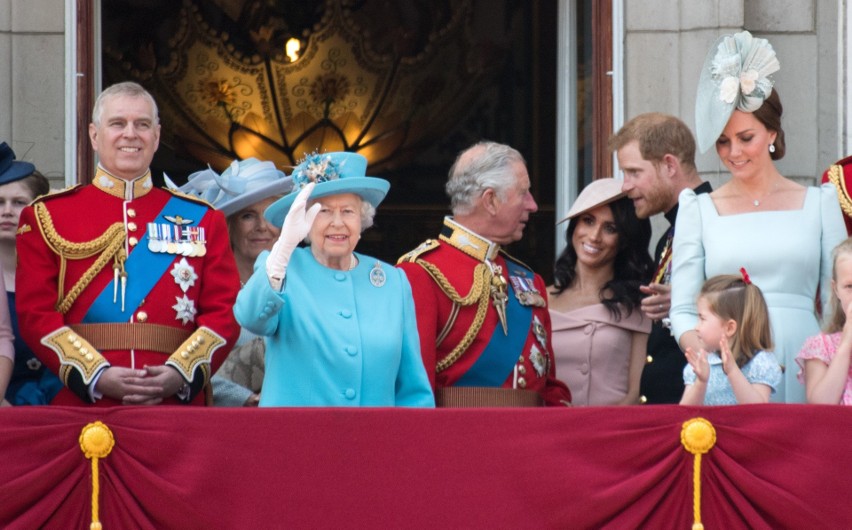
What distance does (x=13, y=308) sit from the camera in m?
5.50

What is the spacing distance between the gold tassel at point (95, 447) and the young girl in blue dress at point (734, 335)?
4.97 ft

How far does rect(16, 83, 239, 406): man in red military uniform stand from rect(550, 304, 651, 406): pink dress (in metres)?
1.23

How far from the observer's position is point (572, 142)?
7.34m

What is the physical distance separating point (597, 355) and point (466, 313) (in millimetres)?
604

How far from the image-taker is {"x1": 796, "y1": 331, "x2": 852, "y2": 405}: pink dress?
484cm

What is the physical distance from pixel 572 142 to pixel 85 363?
2.85 metres

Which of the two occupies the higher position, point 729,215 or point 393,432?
point 729,215

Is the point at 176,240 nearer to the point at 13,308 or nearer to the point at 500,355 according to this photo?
the point at 13,308

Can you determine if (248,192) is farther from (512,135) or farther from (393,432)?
(512,135)

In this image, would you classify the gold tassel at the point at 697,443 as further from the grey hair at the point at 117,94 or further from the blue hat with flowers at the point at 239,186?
the blue hat with flowers at the point at 239,186

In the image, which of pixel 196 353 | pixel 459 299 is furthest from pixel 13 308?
pixel 459 299

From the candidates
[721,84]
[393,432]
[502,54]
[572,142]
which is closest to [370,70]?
[502,54]

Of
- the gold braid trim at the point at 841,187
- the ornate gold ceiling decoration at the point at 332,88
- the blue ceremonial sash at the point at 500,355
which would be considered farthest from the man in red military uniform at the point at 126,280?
the ornate gold ceiling decoration at the point at 332,88

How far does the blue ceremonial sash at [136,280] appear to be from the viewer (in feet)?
17.1
